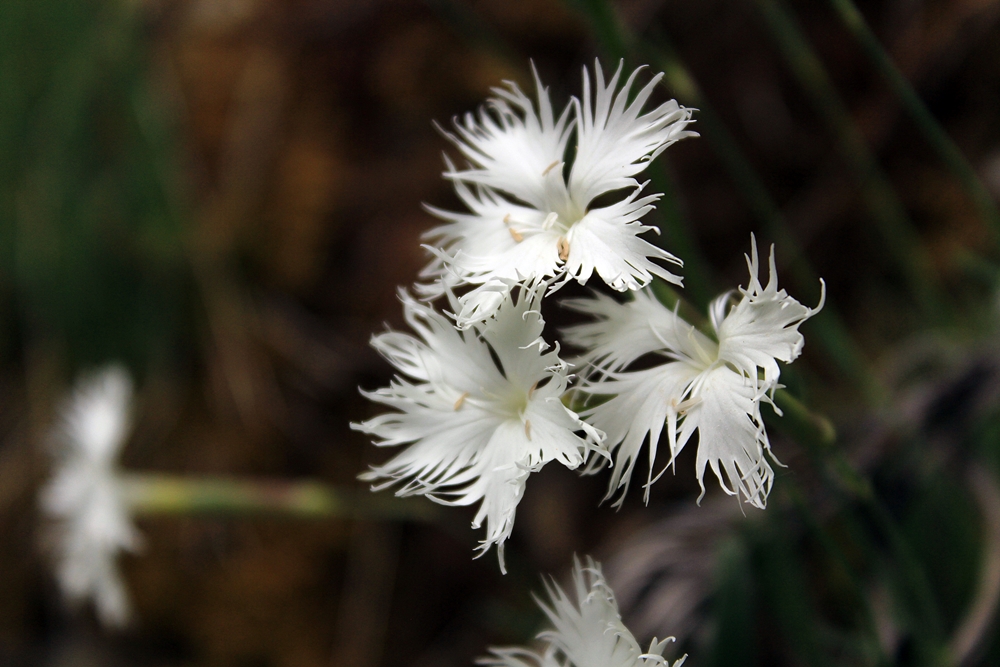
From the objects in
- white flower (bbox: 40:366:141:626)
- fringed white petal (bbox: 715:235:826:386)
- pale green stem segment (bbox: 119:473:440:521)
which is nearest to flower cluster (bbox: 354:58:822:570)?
fringed white petal (bbox: 715:235:826:386)

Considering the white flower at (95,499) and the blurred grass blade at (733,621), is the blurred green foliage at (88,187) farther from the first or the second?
the blurred grass blade at (733,621)

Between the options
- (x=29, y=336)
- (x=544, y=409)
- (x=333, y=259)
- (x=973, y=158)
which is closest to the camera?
(x=544, y=409)

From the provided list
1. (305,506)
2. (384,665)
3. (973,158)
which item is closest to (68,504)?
(305,506)

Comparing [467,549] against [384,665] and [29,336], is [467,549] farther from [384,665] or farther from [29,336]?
[29,336]

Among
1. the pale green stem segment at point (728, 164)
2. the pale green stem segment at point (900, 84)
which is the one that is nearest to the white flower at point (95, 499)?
the pale green stem segment at point (728, 164)

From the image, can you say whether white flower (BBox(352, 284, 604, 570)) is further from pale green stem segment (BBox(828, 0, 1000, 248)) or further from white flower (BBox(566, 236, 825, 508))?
pale green stem segment (BBox(828, 0, 1000, 248))

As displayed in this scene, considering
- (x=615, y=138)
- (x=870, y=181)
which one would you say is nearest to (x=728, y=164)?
(x=870, y=181)
